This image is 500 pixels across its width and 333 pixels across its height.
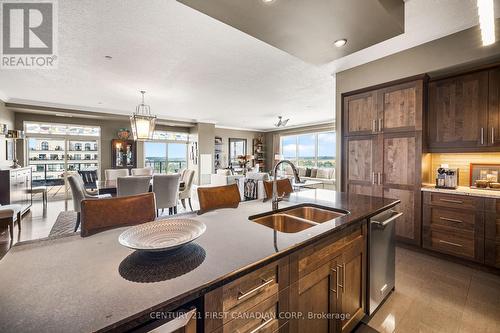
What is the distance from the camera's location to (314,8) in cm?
152

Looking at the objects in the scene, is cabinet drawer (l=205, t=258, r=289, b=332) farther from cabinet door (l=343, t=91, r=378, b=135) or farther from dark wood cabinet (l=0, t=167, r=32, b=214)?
dark wood cabinet (l=0, t=167, r=32, b=214)

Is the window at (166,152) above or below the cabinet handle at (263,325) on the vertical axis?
above

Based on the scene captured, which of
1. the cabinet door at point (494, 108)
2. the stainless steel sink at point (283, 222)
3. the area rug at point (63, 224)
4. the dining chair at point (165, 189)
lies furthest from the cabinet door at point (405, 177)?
the area rug at point (63, 224)

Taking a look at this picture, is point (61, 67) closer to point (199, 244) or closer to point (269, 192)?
point (269, 192)

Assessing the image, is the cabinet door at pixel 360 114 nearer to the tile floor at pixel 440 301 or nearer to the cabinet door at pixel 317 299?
the tile floor at pixel 440 301

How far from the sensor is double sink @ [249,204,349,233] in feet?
5.25

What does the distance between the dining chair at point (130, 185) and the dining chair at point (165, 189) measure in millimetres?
292

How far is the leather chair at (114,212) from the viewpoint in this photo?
4.11 ft

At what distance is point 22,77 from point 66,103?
1868mm

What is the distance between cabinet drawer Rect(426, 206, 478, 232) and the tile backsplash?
597 millimetres

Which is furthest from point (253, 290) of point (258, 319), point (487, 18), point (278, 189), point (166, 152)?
point (166, 152)

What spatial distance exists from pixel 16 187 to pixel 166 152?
4524 millimetres

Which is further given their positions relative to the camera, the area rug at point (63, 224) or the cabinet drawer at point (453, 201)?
the area rug at point (63, 224)

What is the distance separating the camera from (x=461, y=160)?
2.88 metres
